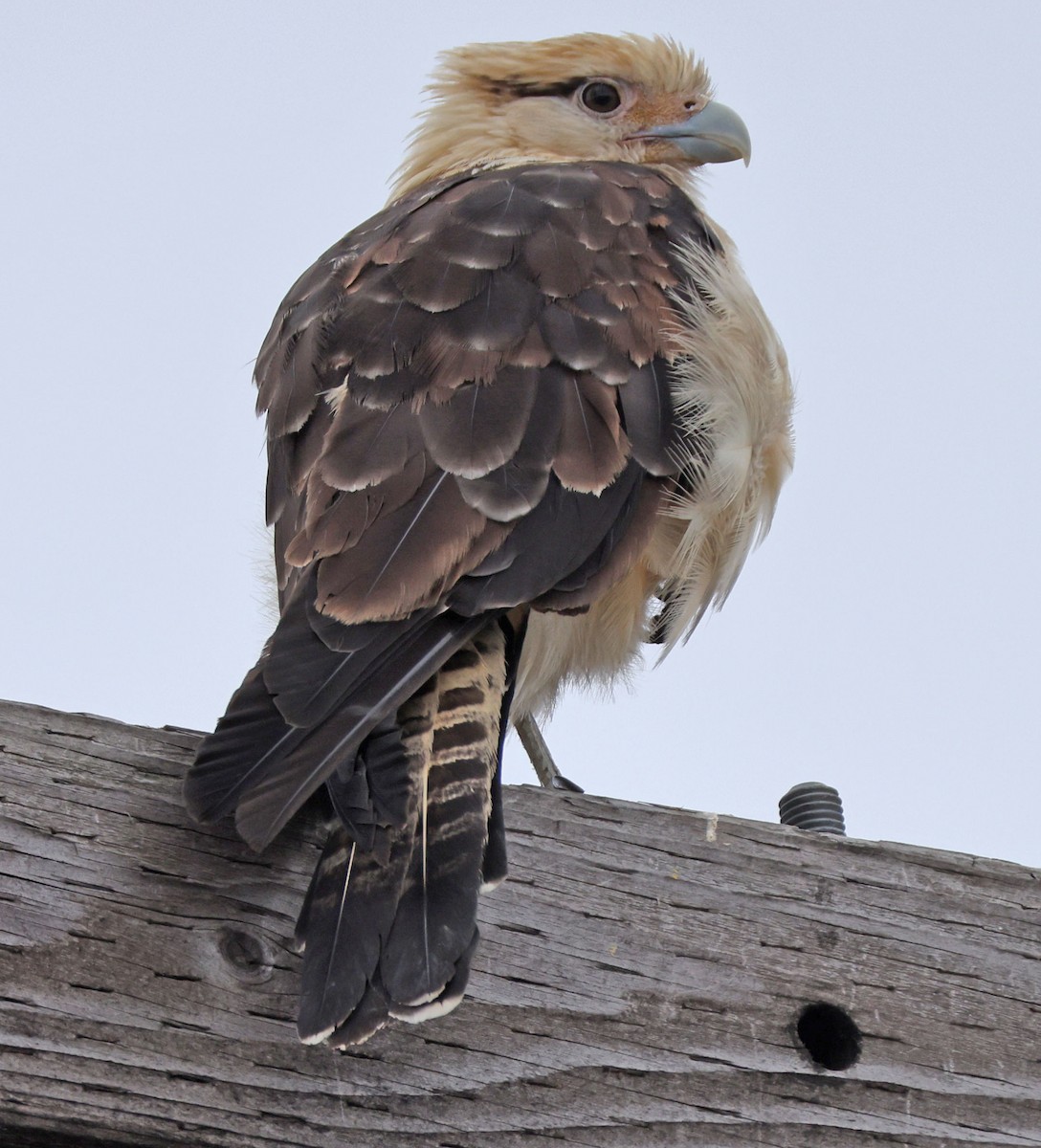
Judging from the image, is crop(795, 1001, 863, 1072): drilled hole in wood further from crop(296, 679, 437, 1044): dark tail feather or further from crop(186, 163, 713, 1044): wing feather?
crop(296, 679, 437, 1044): dark tail feather

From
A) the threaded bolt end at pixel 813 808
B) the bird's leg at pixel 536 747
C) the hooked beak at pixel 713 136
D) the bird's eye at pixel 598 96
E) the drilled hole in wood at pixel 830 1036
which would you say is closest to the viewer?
the drilled hole in wood at pixel 830 1036

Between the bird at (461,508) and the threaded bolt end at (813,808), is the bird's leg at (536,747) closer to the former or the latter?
the bird at (461,508)

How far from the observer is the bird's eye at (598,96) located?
13.7 ft

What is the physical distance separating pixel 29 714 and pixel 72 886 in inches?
8.7

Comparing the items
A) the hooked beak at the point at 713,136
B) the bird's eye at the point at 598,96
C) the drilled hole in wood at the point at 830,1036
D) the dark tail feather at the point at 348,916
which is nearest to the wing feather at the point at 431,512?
the dark tail feather at the point at 348,916

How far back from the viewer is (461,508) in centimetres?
223

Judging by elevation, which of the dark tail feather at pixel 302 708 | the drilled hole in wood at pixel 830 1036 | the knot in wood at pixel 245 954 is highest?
the dark tail feather at pixel 302 708

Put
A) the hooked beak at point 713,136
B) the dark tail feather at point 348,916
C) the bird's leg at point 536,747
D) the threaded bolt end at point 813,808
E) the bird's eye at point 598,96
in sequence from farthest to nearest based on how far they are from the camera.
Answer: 1. the bird's eye at point 598,96
2. the hooked beak at point 713,136
3. the bird's leg at point 536,747
4. the threaded bolt end at point 813,808
5. the dark tail feather at point 348,916

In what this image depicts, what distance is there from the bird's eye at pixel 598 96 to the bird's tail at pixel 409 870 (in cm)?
258

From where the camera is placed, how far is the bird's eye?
13.7 feet

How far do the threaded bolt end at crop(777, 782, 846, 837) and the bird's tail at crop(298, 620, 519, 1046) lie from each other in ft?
1.67

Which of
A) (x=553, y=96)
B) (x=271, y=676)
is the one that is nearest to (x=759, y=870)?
(x=271, y=676)

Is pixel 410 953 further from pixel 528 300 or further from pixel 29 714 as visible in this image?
pixel 528 300

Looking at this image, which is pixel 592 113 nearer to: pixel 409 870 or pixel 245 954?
pixel 409 870
